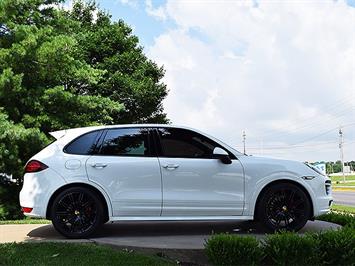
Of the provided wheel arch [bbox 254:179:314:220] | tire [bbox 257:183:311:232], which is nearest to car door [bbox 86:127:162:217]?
wheel arch [bbox 254:179:314:220]

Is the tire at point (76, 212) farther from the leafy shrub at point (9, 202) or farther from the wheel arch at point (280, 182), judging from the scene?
the leafy shrub at point (9, 202)

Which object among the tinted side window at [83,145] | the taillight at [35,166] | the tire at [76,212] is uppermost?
the tinted side window at [83,145]

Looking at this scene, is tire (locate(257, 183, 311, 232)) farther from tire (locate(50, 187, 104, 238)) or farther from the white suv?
tire (locate(50, 187, 104, 238))

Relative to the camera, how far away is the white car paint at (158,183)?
21.5 ft

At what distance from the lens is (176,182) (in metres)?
6.65

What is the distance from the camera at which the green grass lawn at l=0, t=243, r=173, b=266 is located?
5.31 m

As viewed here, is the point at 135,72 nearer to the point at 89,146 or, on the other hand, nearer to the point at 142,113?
the point at 142,113

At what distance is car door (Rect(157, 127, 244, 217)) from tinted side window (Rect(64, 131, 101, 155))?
95 centimetres

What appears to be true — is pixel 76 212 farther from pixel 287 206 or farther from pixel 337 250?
pixel 337 250

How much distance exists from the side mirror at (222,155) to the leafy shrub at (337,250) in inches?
65.2

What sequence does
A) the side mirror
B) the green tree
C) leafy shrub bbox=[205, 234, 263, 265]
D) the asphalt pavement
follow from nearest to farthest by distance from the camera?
Answer: leafy shrub bbox=[205, 234, 263, 265] < the side mirror < the green tree < the asphalt pavement

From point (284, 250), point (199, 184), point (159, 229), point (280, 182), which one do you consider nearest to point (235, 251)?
point (284, 250)

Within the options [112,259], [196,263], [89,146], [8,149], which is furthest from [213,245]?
[8,149]

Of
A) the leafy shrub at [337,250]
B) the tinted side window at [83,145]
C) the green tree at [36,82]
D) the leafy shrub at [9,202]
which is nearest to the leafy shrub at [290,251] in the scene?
the leafy shrub at [337,250]
